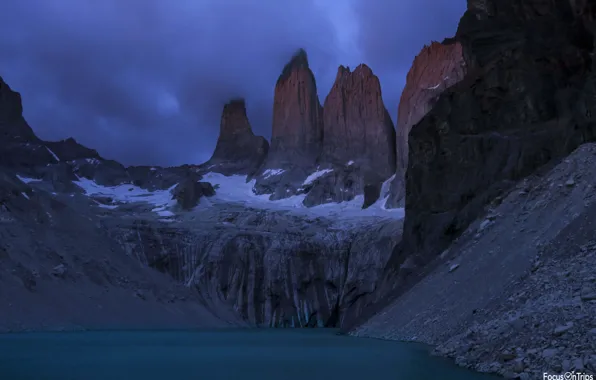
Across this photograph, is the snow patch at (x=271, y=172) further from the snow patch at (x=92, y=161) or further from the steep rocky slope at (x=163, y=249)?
the snow patch at (x=92, y=161)

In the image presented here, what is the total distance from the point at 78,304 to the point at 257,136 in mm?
76472

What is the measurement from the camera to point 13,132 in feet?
343

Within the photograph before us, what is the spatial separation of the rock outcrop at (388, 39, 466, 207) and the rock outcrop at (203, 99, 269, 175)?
107 ft

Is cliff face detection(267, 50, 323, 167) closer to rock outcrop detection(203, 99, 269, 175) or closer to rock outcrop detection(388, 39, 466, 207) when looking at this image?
rock outcrop detection(203, 99, 269, 175)

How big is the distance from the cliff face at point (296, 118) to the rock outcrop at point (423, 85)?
19.1 metres

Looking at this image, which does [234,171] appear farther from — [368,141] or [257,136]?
[368,141]

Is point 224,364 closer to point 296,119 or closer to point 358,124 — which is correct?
point 358,124

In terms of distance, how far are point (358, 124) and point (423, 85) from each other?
52.6 ft

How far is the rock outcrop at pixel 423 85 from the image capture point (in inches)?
3492

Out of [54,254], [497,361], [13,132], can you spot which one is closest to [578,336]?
[497,361]

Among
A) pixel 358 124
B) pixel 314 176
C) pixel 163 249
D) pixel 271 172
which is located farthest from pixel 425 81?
pixel 163 249

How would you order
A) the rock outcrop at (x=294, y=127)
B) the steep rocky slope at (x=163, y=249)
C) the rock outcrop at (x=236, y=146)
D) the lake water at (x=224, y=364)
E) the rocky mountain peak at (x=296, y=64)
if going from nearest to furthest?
1. the lake water at (x=224, y=364)
2. the steep rocky slope at (x=163, y=249)
3. the rock outcrop at (x=294, y=127)
4. the rocky mountain peak at (x=296, y=64)
5. the rock outcrop at (x=236, y=146)

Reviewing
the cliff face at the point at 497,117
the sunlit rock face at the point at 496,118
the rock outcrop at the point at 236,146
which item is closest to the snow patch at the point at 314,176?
the rock outcrop at the point at 236,146

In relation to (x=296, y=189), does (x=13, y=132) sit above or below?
above
